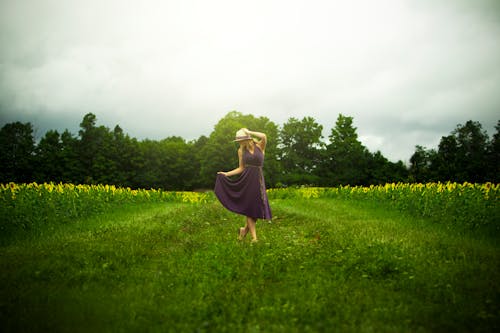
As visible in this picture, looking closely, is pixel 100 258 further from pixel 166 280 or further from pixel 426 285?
pixel 426 285

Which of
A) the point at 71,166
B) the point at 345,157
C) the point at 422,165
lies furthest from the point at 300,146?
the point at 71,166

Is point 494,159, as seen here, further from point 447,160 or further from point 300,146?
point 300,146

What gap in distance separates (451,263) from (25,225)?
11.4 m

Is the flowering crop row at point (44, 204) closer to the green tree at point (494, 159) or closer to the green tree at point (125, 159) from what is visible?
the green tree at point (125, 159)

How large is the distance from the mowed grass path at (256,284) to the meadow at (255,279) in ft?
0.06

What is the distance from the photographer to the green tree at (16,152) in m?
42.5

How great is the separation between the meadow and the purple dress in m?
0.90

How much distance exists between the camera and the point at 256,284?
4.95 metres

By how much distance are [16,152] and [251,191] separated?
168ft

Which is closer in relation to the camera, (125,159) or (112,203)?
(112,203)

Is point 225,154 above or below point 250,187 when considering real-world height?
above

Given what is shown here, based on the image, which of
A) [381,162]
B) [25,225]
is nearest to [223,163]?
[381,162]

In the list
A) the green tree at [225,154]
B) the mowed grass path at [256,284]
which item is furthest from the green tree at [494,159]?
the mowed grass path at [256,284]

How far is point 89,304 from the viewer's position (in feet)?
13.9
